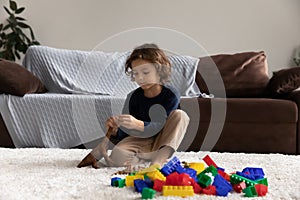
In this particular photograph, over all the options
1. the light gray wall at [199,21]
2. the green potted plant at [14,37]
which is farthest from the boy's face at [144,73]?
the green potted plant at [14,37]

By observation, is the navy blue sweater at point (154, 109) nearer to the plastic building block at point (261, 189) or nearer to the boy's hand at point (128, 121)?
the boy's hand at point (128, 121)

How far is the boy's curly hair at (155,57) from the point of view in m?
1.84

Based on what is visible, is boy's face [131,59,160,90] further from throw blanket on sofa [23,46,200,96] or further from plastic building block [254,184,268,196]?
throw blanket on sofa [23,46,200,96]

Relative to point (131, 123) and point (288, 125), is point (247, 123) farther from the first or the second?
point (131, 123)

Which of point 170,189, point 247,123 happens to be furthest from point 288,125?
point 170,189

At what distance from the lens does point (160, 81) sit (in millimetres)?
1894

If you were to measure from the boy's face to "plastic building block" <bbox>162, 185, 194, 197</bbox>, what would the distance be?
0.50 m

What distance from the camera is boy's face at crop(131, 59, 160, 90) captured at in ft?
6.00

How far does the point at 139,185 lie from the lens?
1517mm

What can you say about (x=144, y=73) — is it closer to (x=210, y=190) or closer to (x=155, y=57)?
(x=155, y=57)

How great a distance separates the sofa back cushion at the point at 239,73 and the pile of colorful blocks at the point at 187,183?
1557 millimetres

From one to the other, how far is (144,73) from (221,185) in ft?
1.78

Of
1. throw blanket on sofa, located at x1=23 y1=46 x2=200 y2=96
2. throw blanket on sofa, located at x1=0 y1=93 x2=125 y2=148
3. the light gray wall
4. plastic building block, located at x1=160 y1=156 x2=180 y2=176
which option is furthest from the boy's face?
the light gray wall

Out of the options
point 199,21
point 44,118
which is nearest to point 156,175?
point 44,118
